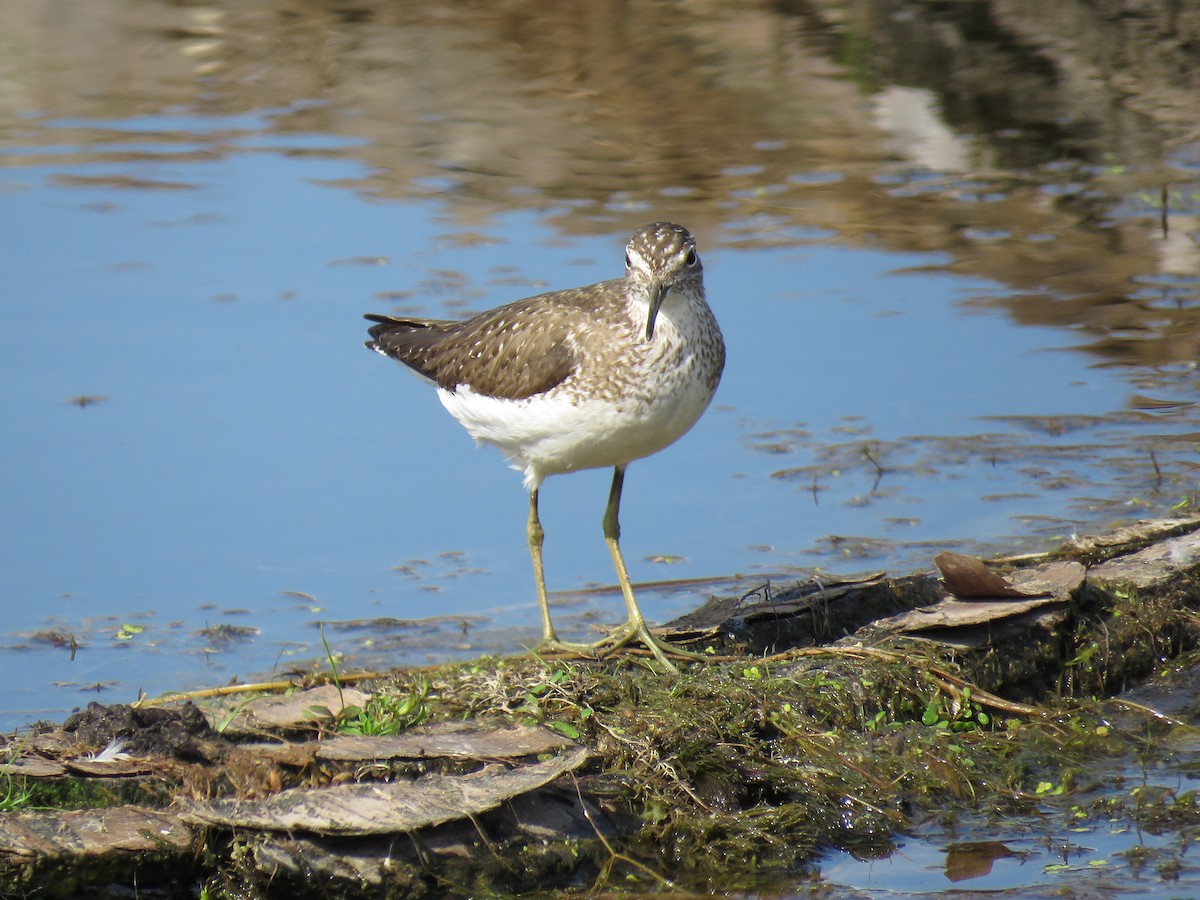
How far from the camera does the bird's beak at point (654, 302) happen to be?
19.9 ft

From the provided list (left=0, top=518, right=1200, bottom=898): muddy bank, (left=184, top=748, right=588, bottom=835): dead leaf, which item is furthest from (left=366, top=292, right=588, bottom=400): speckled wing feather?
(left=184, top=748, right=588, bottom=835): dead leaf

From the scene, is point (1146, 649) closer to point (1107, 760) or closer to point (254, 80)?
point (1107, 760)

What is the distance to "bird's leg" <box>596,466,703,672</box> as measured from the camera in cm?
621

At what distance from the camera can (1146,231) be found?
1238 cm

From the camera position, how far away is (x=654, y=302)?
6.14 metres

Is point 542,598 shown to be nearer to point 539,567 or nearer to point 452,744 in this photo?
point 539,567

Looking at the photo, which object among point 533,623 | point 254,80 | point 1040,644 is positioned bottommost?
point 533,623

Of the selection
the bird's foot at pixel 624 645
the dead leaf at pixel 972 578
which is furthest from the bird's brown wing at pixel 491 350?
Answer: the dead leaf at pixel 972 578

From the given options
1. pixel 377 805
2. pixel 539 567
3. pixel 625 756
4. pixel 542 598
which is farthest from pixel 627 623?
pixel 377 805

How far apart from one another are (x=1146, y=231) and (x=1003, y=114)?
3.53 metres

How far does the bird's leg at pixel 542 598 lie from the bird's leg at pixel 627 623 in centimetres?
13

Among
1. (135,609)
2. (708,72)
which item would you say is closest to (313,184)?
(708,72)

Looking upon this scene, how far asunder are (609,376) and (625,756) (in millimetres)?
1700

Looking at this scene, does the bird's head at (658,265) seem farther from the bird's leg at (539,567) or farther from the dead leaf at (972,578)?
the dead leaf at (972,578)
